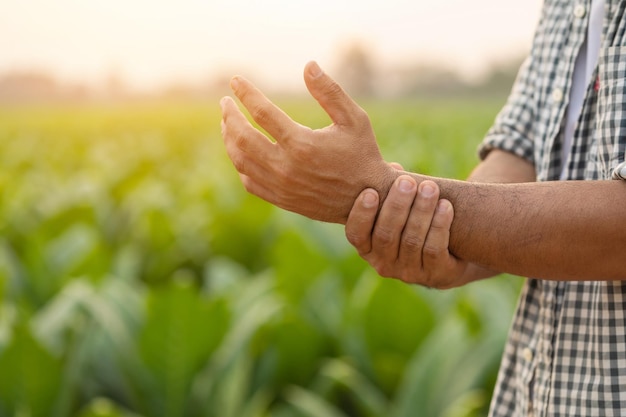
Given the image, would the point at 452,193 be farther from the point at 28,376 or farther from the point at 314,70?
the point at 28,376

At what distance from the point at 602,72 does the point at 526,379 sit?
0.56m

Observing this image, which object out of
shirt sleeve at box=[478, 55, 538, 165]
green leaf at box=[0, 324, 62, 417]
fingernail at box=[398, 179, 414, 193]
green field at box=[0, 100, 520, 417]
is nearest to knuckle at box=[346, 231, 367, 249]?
fingernail at box=[398, 179, 414, 193]

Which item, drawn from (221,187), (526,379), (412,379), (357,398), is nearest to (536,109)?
(526,379)

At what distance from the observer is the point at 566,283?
63.8 inches

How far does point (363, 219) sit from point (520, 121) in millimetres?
551

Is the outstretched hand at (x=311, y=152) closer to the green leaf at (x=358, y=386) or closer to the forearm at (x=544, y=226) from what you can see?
the forearm at (x=544, y=226)

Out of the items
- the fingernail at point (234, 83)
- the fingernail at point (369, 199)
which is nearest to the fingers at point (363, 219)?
the fingernail at point (369, 199)

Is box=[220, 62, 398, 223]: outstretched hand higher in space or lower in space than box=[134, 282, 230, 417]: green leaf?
higher

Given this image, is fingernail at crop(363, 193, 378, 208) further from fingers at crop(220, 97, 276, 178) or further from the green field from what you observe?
the green field

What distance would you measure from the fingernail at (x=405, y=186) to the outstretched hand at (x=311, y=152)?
2 cm

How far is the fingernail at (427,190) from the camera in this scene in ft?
4.58

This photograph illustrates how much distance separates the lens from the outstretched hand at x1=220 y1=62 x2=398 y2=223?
1340mm

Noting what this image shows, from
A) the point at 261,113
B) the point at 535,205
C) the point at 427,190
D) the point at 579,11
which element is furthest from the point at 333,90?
the point at 579,11

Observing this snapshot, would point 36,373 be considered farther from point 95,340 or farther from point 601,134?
point 601,134
